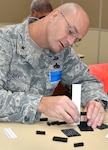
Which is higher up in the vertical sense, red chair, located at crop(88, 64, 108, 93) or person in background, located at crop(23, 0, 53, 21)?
person in background, located at crop(23, 0, 53, 21)

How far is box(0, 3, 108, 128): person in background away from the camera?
1.29 meters

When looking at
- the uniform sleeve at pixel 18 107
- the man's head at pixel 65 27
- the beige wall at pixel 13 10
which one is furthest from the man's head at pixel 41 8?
the uniform sleeve at pixel 18 107

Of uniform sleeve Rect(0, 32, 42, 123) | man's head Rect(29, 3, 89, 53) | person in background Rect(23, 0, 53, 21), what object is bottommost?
uniform sleeve Rect(0, 32, 42, 123)

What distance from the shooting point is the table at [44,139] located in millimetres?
1082

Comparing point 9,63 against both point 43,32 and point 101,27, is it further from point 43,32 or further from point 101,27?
point 101,27

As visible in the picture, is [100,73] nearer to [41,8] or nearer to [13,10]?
[41,8]

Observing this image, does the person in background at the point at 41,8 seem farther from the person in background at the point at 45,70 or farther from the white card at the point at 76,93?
the white card at the point at 76,93

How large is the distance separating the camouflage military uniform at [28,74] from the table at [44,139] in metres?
0.06

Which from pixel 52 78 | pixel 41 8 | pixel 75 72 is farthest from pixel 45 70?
pixel 41 8

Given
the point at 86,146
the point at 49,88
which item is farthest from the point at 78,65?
the point at 86,146

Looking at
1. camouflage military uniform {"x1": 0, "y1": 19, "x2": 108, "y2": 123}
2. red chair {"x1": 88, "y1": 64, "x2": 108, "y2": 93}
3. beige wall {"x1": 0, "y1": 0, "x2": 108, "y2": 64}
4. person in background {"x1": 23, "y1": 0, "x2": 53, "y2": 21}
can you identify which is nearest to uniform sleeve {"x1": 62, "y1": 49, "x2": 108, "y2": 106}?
camouflage military uniform {"x1": 0, "y1": 19, "x2": 108, "y2": 123}

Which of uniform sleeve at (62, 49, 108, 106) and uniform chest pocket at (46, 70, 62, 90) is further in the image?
uniform sleeve at (62, 49, 108, 106)

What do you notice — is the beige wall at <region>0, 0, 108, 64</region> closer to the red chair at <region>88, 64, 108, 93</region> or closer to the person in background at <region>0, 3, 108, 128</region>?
the red chair at <region>88, 64, 108, 93</region>

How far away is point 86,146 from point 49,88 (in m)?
0.57
